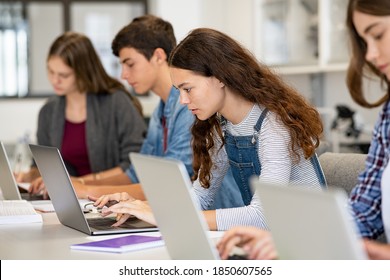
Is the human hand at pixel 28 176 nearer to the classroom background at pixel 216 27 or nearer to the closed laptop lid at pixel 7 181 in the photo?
the closed laptop lid at pixel 7 181

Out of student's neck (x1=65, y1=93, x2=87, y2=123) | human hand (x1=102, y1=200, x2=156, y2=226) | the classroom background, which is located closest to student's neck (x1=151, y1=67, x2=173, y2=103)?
student's neck (x1=65, y1=93, x2=87, y2=123)

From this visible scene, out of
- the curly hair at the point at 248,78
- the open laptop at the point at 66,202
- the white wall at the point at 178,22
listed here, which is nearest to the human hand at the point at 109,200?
the open laptop at the point at 66,202

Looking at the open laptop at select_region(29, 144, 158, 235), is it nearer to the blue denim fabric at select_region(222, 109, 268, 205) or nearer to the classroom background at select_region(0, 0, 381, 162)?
the blue denim fabric at select_region(222, 109, 268, 205)

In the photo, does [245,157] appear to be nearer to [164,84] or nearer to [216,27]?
[164,84]

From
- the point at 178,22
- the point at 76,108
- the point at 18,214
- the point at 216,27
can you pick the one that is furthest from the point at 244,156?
the point at 178,22

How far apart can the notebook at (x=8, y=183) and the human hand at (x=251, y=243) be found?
4.66ft

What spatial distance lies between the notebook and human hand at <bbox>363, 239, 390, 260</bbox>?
1.52 meters

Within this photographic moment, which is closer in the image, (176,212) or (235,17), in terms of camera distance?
(176,212)

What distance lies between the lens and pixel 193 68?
81.9 inches

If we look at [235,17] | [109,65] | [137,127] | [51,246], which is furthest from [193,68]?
[109,65]
